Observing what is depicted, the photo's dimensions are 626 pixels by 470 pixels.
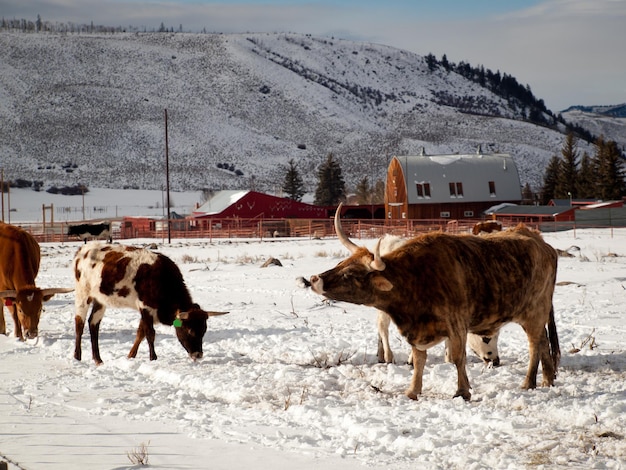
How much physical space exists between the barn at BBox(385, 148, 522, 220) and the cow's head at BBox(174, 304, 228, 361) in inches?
2124

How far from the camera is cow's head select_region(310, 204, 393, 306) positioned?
24.6ft

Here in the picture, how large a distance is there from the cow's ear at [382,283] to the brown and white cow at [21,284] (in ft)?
21.7

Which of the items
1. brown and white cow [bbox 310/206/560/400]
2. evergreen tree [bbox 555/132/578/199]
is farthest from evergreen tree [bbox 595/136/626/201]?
brown and white cow [bbox 310/206/560/400]

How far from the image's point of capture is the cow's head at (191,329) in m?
10.6

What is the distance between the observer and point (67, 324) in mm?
14719

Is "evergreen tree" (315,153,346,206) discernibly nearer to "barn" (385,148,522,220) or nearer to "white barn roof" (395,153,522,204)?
"barn" (385,148,522,220)

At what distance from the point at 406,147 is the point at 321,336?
450 ft

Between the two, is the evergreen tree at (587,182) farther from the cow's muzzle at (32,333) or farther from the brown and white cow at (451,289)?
the brown and white cow at (451,289)

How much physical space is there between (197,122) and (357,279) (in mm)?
146610

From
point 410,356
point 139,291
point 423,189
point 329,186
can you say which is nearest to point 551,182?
→ point 329,186

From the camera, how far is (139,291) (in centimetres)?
1105

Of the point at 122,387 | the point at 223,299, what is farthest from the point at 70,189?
the point at 122,387

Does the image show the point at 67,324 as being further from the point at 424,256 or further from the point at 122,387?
the point at 424,256

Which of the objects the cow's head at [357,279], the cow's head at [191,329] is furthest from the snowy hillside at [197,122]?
the cow's head at [357,279]
